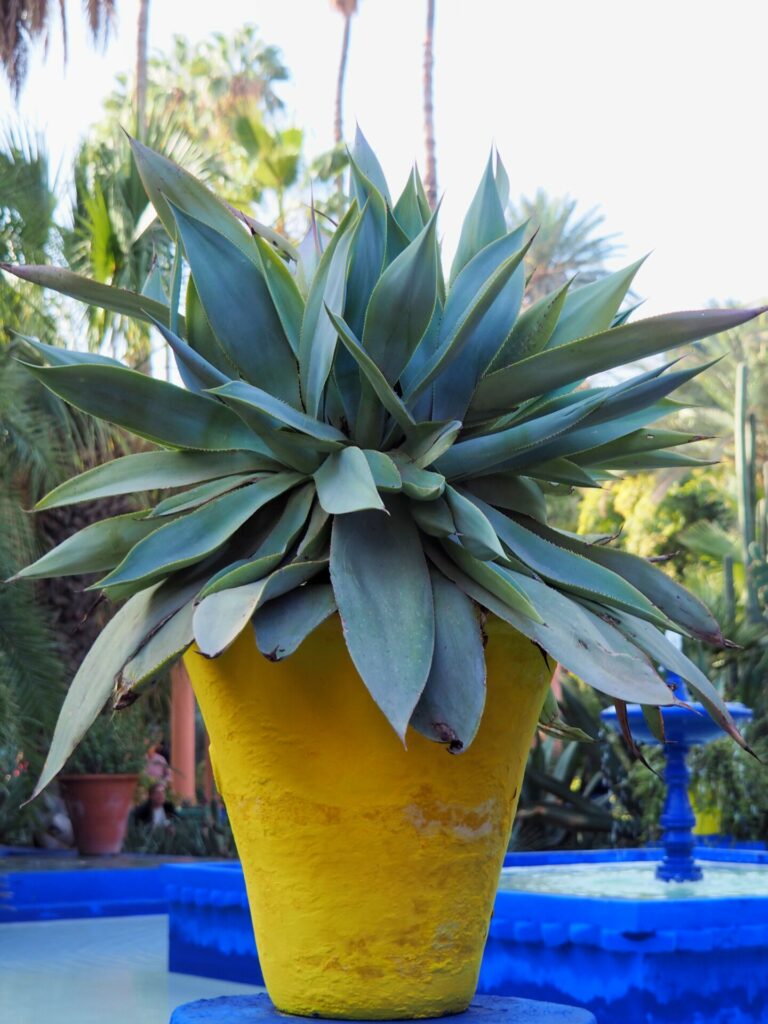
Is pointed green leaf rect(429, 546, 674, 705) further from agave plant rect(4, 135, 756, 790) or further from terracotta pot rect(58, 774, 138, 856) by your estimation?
terracotta pot rect(58, 774, 138, 856)

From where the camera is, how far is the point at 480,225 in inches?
89.1

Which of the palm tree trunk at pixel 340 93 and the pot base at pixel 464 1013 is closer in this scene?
the pot base at pixel 464 1013

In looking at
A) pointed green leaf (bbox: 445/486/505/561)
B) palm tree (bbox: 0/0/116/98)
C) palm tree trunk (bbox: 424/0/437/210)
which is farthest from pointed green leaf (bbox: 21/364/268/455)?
palm tree trunk (bbox: 424/0/437/210)

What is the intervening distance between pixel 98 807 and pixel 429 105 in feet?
55.6

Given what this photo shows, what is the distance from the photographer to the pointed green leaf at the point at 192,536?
6.06 feet

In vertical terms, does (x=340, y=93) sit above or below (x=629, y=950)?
above

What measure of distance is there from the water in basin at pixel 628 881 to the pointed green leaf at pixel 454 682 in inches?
143

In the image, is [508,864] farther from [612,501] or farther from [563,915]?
[612,501]

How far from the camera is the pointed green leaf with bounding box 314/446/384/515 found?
1714mm

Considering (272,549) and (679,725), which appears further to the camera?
(679,725)

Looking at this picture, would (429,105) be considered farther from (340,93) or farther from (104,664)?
(104,664)

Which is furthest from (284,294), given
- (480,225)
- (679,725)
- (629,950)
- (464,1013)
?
(679,725)

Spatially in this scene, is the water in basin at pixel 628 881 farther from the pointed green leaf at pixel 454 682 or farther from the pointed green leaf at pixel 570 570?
the pointed green leaf at pixel 454 682

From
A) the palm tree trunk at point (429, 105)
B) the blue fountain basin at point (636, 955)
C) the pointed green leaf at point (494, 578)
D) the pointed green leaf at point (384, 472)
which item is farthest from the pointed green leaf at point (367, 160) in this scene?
the palm tree trunk at point (429, 105)
